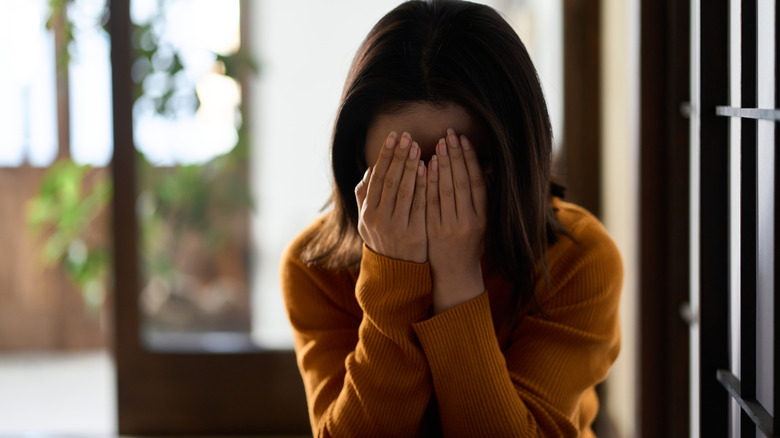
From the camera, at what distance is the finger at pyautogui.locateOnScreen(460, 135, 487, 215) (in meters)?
1.01

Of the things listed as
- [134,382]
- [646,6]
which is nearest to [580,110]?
[646,6]

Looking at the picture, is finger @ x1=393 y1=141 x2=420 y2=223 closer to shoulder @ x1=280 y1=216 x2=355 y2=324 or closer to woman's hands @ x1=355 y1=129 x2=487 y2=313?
woman's hands @ x1=355 y1=129 x2=487 y2=313

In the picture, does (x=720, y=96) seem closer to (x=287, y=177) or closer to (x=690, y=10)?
(x=690, y=10)

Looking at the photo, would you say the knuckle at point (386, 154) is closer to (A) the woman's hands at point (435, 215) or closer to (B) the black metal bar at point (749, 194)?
(A) the woman's hands at point (435, 215)

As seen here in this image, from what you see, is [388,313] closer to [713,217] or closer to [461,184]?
[461,184]

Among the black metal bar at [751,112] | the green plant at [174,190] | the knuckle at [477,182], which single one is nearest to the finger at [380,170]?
the knuckle at [477,182]

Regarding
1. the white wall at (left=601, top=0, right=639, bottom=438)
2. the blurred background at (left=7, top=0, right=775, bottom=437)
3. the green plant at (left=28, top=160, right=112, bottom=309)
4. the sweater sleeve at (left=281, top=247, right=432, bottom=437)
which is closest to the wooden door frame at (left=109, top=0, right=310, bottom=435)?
the blurred background at (left=7, top=0, right=775, bottom=437)

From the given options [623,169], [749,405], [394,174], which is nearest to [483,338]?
[394,174]

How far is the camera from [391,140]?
1.00 metres

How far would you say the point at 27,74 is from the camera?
11.5 ft

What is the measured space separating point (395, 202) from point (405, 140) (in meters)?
0.10

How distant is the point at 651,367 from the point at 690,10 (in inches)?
29.2

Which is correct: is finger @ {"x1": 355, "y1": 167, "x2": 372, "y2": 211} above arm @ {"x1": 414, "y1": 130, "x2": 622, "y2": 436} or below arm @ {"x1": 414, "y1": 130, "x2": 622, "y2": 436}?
above

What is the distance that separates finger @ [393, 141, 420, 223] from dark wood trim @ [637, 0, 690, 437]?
794mm
